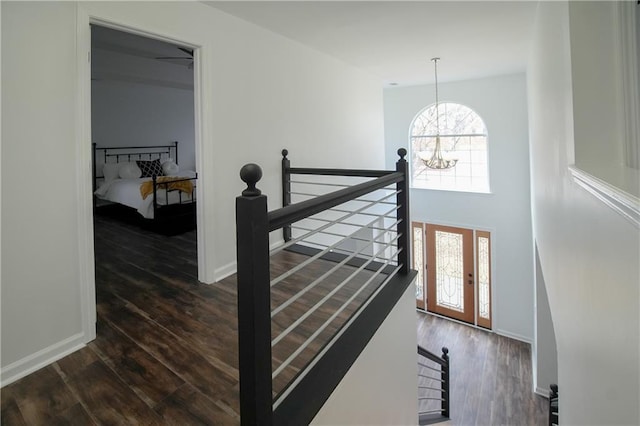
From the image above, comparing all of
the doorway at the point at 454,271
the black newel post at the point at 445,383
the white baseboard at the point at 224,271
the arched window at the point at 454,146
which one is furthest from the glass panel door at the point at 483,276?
the white baseboard at the point at 224,271

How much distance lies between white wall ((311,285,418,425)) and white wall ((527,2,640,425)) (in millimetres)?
990

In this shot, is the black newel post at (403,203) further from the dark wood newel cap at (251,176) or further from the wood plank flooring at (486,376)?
the wood plank flooring at (486,376)

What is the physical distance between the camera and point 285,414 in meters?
1.48

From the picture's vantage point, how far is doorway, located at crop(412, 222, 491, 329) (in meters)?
6.78

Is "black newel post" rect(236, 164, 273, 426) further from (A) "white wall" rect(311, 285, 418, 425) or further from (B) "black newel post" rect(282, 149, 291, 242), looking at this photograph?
(B) "black newel post" rect(282, 149, 291, 242)

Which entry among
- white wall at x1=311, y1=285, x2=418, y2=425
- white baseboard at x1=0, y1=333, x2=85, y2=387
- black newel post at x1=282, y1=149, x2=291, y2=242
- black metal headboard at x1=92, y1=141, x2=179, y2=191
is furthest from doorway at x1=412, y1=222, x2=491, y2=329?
white baseboard at x1=0, y1=333, x2=85, y2=387

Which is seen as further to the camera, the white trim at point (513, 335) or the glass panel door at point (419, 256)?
the glass panel door at point (419, 256)

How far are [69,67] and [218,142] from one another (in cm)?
117

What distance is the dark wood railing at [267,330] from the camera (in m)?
1.17

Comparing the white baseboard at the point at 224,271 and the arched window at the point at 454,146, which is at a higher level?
the arched window at the point at 454,146

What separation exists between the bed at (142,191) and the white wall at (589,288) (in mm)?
4180

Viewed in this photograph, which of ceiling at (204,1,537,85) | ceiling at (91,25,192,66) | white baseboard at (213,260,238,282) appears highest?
ceiling at (91,25,192,66)

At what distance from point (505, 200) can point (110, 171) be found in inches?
272

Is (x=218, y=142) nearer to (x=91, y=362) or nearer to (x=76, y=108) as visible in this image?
(x=76, y=108)
